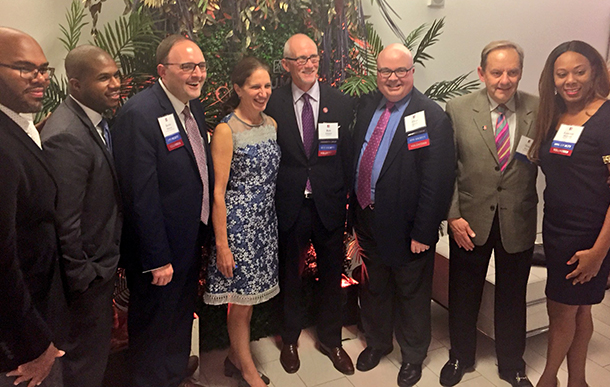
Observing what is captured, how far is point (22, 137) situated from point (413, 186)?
183cm

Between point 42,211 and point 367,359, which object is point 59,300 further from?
point 367,359

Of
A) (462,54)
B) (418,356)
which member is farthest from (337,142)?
(462,54)

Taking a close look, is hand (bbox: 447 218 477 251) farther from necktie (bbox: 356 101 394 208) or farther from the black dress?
necktie (bbox: 356 101 394 208)

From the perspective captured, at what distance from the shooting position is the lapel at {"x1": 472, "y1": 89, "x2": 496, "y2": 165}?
2.42 m

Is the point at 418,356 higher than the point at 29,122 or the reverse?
the reverse

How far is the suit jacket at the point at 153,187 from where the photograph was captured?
201cm

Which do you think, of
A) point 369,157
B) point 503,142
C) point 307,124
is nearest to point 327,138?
point 307,124

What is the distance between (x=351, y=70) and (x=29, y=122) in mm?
2082

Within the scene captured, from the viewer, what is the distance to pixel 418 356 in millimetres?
2762

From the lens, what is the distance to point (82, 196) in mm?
1762

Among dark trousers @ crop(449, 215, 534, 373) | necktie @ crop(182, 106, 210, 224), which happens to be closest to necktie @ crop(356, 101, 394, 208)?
dark trousers @ crop(449, 215, 534, 373)

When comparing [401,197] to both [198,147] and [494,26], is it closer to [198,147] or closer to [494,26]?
[198,147]

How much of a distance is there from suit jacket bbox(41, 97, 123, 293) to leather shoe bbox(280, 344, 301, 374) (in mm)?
1358

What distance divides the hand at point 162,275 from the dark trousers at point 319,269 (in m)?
0.70
